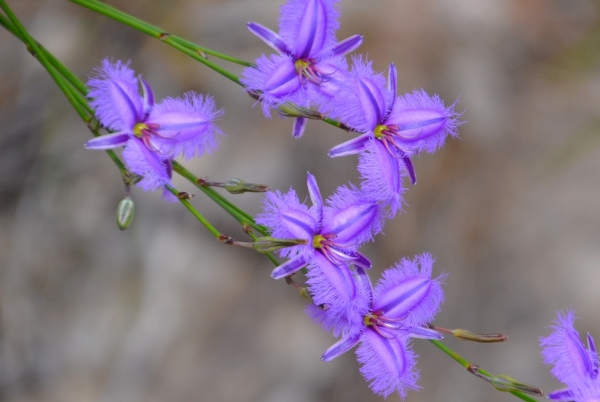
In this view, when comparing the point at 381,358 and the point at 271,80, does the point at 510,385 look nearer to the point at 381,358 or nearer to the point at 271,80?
the point at 381,358

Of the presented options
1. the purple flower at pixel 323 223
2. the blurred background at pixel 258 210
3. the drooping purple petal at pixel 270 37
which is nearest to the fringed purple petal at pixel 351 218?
the purple flower at pixel 323 223

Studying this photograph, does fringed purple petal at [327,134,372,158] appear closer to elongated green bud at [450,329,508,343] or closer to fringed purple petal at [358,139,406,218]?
fringed purple petal at [358,139,406,218]

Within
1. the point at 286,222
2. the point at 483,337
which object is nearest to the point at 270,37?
the point at 286,222

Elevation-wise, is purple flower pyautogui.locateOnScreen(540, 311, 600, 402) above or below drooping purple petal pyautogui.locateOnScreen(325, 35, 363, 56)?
below

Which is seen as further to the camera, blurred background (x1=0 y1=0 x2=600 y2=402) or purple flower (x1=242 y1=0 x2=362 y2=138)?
blurred background (x1=0 y1=0 x2=600 y2=402)

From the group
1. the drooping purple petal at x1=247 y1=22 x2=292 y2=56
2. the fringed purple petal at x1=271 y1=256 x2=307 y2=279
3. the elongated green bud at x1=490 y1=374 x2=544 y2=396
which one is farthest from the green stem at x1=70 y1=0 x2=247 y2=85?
the elongated green bud at x1=490 y1=374 x2=544 y2=396

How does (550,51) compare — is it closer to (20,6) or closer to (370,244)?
(370,244)
